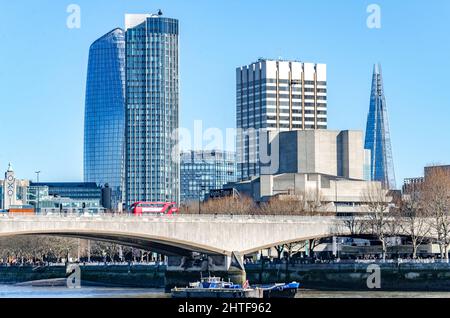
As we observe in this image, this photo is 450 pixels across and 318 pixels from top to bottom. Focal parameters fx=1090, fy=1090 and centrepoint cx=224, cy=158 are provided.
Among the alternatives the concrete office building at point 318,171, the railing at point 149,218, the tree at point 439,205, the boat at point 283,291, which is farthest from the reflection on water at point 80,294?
the concrete office building at point 318,171

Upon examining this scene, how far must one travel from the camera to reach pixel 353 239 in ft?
357

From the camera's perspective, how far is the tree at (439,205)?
8881 centimetres

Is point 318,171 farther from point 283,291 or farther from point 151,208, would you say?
point 283,291

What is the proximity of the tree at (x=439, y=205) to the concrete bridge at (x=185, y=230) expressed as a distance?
7.87m

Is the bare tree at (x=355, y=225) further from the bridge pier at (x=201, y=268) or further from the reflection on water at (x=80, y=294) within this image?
the reflection on water at (x=80, y=294)

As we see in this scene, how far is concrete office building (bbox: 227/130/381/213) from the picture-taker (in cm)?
12850

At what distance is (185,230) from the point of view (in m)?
78.7

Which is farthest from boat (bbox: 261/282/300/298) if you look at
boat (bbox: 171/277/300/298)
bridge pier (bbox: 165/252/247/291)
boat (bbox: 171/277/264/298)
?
bridge pier (bbox: 165/252/247/291)

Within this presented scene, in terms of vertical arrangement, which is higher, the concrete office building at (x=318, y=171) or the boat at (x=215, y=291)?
the concrete office building at (x=318, y=171)

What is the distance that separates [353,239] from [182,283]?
28.2 m

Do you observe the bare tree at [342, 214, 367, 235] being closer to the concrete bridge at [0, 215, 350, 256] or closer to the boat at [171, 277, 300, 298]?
the concrete bridge at [0, 215, 350, 256]
